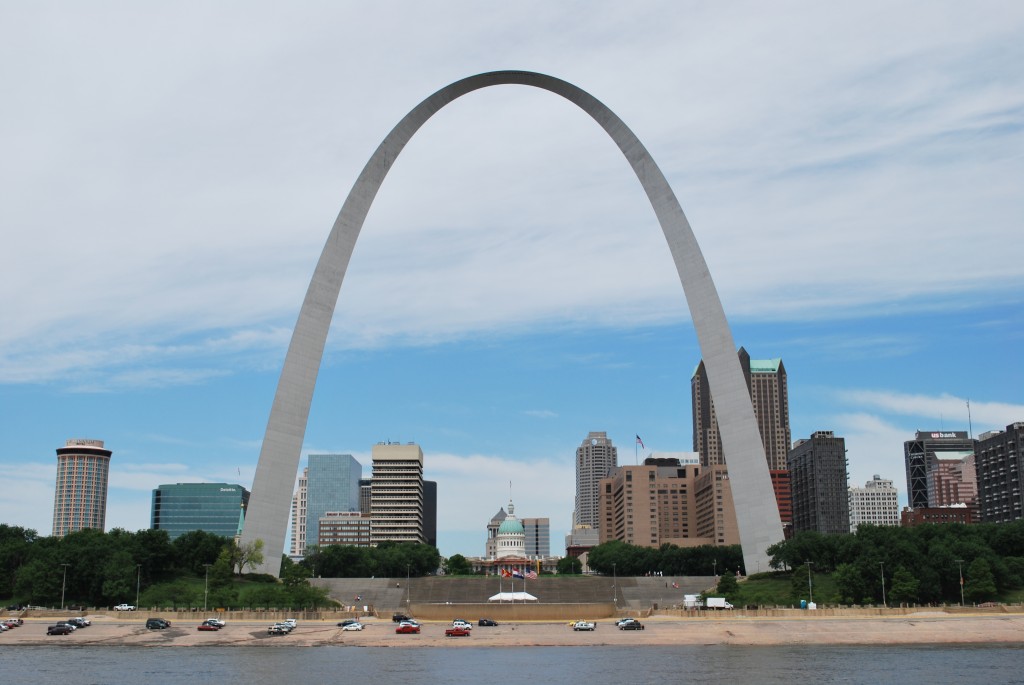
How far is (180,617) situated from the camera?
67.4 meters

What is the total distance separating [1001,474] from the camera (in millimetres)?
181875

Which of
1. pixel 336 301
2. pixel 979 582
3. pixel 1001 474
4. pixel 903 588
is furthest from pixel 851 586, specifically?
pixel 1001 474

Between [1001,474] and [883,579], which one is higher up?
[1001,474]

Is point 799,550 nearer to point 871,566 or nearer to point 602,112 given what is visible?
point 871,566

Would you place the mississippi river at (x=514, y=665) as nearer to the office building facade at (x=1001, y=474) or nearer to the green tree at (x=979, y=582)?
the green tree at (x=979, y=582)

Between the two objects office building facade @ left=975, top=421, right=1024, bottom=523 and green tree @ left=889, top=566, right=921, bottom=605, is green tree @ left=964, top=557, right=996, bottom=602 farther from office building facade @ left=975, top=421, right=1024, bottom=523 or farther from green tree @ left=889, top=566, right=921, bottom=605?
office building facade @ left=975, top=421, right=1024, bottom=523

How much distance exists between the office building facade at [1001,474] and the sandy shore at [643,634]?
125 meters

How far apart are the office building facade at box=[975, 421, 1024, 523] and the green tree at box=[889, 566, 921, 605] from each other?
375 ft

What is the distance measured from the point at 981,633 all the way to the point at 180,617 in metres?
45.5

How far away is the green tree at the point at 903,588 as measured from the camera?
6781 cm

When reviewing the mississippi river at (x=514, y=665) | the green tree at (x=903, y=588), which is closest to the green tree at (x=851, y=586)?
the green tree at (x=903, y=588)

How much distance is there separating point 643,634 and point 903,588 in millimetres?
18615

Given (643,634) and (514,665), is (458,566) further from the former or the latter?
(514,665)

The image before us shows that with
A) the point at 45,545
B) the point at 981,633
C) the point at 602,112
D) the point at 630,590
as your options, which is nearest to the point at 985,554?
the point at 981,633
